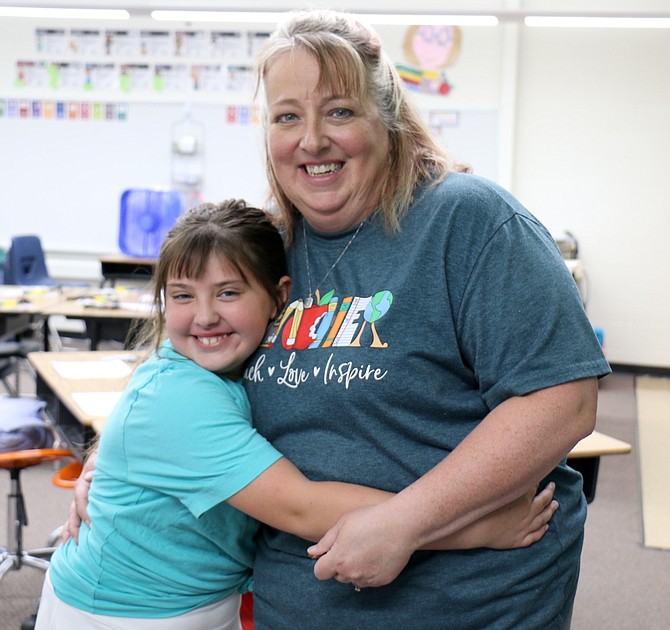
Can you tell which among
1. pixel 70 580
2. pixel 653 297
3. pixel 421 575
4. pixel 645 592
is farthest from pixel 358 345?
pixel 653 297

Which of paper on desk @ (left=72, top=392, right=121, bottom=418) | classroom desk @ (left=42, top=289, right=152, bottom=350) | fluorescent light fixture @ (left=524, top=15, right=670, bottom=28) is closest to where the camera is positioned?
paper on desk @ (left=72, top=392, right=121, bottom=418)

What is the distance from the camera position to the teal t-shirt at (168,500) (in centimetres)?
120

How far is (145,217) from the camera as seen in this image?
6980 millimetres

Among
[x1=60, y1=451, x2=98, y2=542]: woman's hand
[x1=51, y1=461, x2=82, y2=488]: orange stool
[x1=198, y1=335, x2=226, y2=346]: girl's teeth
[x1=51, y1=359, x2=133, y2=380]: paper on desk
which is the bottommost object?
[x1=51, y1=461, x2=82, y2=488]: orange stool

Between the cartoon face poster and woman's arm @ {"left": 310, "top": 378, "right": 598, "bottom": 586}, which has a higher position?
the cartoon face poster

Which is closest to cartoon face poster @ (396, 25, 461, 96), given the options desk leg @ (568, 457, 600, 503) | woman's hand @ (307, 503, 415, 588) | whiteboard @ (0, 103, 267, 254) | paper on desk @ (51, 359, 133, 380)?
whiteboard @ (0, 103, 267, 254)

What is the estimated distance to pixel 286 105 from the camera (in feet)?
4.20

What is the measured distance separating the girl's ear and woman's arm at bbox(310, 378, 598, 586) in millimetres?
379

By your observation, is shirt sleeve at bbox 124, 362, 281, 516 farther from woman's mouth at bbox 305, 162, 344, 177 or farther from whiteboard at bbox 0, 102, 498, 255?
whiteboard at bbox 0, 102, 498, 255

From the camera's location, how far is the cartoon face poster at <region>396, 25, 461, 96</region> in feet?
23.3

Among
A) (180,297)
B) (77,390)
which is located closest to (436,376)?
(180,297)

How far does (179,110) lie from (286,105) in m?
6.39

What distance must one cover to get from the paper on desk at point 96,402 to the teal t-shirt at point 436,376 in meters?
1.55

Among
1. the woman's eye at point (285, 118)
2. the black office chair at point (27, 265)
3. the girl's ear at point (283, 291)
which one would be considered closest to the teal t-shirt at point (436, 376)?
the girl's ear at point (283, 291)
